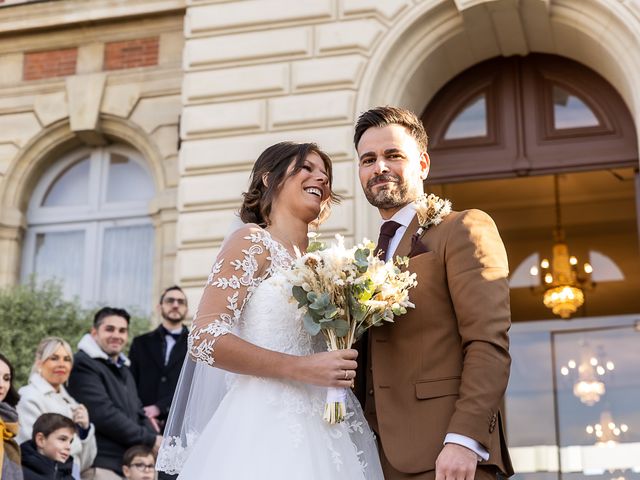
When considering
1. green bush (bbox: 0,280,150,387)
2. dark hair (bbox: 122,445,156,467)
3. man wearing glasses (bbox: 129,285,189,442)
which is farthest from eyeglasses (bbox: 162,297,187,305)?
green bush (bbox: 0,280,150,387)

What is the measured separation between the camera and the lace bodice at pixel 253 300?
157 inches

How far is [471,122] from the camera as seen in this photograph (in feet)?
34.8

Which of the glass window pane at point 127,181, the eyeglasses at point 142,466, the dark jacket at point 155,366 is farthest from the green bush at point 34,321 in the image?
the eyeglasses at point 142,466

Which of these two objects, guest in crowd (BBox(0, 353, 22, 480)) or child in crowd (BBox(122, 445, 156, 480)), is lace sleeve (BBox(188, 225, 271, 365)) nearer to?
guest in crowd (BBox(0, 353, 22, 480))

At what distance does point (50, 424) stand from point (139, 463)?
75cm

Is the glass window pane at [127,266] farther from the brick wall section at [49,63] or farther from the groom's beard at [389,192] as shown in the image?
the groom's beard at [389,192]

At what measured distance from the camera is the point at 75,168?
1270 cm

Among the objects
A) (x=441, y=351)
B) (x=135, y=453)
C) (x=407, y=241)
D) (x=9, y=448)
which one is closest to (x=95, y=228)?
(x=135, y=453)

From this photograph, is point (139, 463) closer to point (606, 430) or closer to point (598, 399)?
point (606, 430)

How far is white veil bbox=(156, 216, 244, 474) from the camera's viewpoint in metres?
4.25

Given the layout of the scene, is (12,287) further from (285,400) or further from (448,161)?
(285,400)

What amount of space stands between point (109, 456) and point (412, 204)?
4098 mm

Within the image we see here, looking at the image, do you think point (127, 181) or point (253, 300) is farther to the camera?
point (127, 181)

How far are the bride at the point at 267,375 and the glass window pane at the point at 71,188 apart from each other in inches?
337
